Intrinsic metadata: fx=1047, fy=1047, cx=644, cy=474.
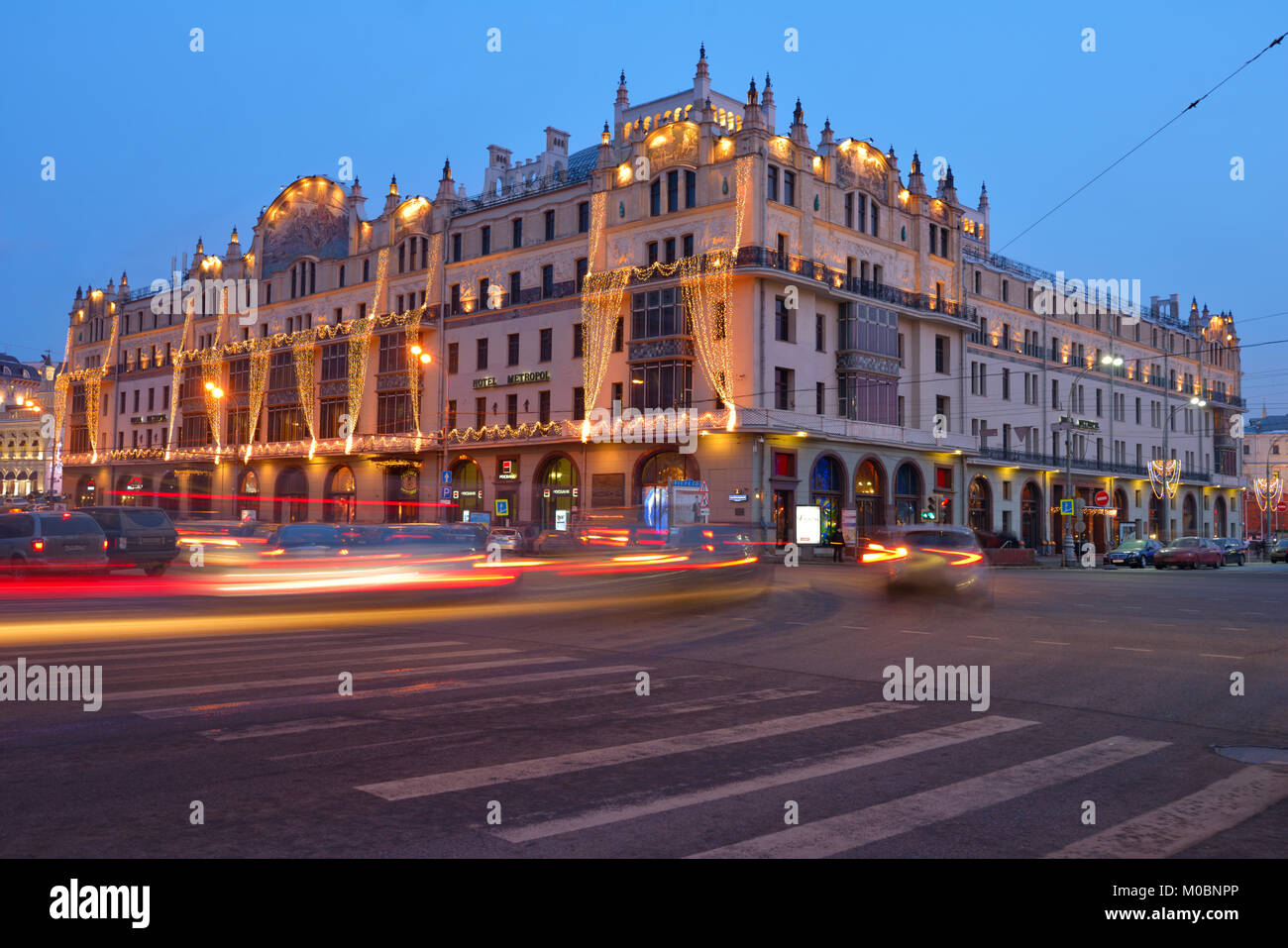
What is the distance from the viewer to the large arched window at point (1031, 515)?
A: 2594 inches

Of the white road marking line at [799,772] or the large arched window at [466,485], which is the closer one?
the white road marking line at [799,772]

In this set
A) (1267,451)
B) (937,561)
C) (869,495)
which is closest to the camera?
(937,561)

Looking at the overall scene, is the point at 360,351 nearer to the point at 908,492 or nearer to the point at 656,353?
the point at 656,353

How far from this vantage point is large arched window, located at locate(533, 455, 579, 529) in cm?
5262

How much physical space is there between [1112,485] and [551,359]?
140ft

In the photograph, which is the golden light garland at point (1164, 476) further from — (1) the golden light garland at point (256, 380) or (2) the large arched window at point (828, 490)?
(1) the golden light garland at point (256, 380)

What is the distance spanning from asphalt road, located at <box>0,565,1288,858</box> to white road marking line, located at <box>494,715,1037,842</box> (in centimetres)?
3

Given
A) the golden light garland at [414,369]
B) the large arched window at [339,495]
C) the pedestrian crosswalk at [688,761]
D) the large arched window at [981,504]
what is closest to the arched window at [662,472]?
the golden light garland at [414,369]

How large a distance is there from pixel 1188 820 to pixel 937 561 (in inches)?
641

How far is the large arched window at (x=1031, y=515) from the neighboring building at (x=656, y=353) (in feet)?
0.59

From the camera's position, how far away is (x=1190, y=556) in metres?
48.4

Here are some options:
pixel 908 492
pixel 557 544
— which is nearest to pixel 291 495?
pixel 908 492

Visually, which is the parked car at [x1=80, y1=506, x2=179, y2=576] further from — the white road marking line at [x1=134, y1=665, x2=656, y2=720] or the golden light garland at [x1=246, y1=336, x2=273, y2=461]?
the golden light garland at [x1=246, y1=336, x2=273, y2=461]
